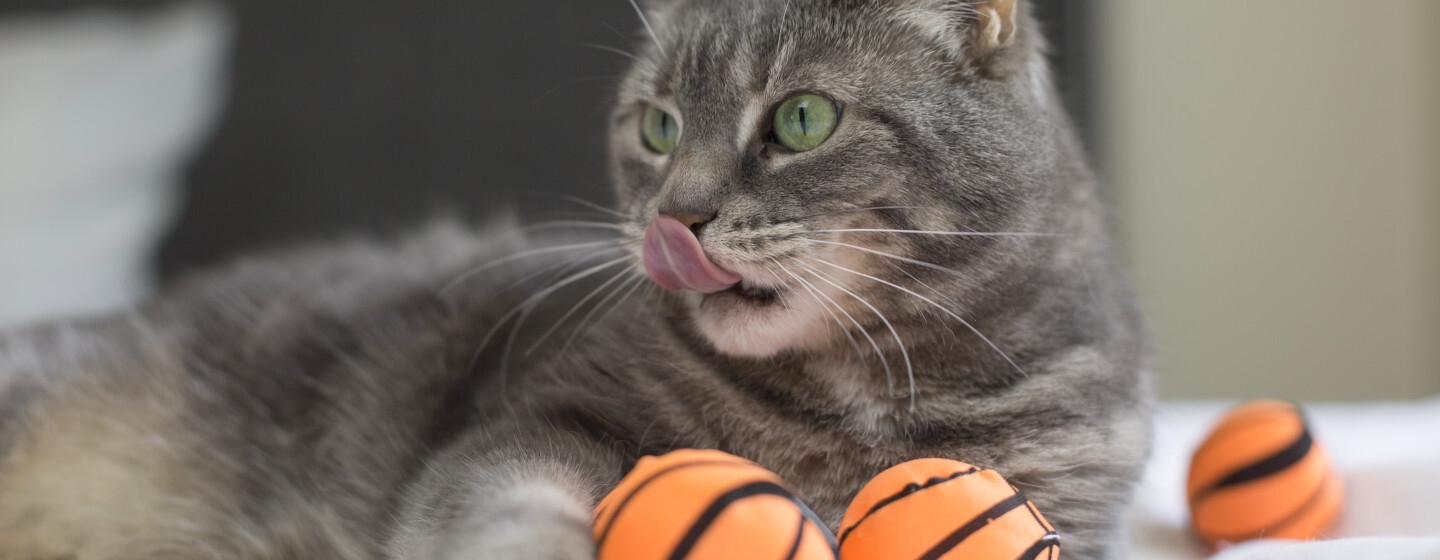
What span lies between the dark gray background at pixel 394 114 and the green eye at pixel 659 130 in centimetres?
157

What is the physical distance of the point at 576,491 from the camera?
898 mm

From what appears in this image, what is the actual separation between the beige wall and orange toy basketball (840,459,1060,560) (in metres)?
2.18

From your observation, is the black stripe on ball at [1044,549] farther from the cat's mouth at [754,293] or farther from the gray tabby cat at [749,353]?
the cat's mouth at [754,293]

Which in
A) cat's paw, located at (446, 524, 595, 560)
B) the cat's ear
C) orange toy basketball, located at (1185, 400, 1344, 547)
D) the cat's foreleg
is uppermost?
the cat's ear

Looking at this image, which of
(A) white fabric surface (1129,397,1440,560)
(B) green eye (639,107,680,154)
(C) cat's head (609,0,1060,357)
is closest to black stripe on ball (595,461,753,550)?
(C) cat's head (609,0,1060,357)

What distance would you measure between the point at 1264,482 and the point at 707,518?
0.87 meters

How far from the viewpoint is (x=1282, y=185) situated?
303cm

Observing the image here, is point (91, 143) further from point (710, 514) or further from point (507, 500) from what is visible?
point (710, 514)

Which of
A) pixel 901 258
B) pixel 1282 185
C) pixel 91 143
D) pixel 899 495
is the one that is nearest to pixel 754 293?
pixel 901 258

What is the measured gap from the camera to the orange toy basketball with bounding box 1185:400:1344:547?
1256 millimetres

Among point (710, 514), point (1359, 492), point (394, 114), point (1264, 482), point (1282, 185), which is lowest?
point (1282, 185)

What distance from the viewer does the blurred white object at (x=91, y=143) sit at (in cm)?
230

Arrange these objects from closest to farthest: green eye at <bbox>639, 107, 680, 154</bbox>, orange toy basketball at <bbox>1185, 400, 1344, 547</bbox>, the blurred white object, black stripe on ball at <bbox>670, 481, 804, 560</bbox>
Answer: black stripe on ball at <bbox>670, 481, 804, 560</bbox> → green eye at <bbox>639, 107, 680, 154</bbox> → orange toy basketball at <bbox>1185, 400, 1344, 547</bbox> → the blurred white object

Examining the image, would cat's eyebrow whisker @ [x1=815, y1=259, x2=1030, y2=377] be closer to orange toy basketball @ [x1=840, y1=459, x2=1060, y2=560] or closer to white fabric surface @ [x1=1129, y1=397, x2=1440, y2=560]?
orange toy basketball @ [x1=840, y1=459, x2=1060, y2=560]
